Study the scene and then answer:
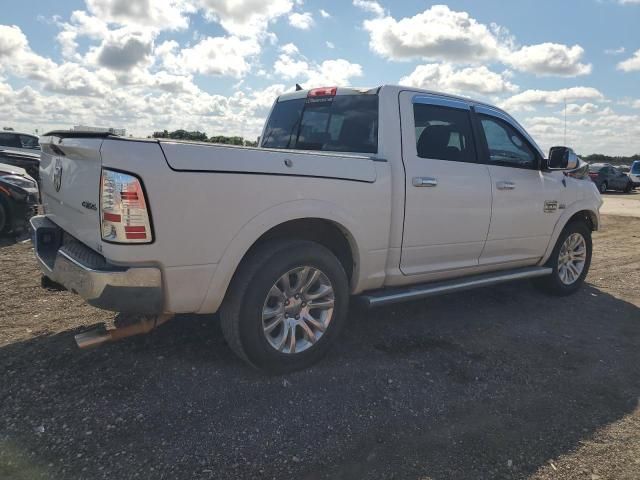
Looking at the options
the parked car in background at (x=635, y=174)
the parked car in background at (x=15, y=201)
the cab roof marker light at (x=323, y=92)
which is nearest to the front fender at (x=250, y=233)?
the cab roof marker light at (x=323, y=92)

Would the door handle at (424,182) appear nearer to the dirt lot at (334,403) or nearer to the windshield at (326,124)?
the windshield at (326,124)

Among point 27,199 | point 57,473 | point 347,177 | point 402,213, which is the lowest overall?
point 57,473

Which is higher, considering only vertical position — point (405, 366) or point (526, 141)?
point (526, 141)

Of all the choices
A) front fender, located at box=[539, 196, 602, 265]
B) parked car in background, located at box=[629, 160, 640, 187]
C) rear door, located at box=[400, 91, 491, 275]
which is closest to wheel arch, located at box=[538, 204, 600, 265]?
front fender, located at box=[539, 196, 602, 265]

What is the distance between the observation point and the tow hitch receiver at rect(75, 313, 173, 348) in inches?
117

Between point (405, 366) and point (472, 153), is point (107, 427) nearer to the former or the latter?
point (405, 366)

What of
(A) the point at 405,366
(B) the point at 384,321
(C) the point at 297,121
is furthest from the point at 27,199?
(A) the point at 405,366

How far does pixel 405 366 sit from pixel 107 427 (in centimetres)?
202

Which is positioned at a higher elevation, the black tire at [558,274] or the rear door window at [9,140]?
the rear door window at [9,140]

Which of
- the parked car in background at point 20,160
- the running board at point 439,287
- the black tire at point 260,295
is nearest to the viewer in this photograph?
the black tire at point 260,295

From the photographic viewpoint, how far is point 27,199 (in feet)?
24.6

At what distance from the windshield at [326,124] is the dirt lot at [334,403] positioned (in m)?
1.61

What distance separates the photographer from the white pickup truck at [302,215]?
8.95ft

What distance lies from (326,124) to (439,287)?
5.55 ft
